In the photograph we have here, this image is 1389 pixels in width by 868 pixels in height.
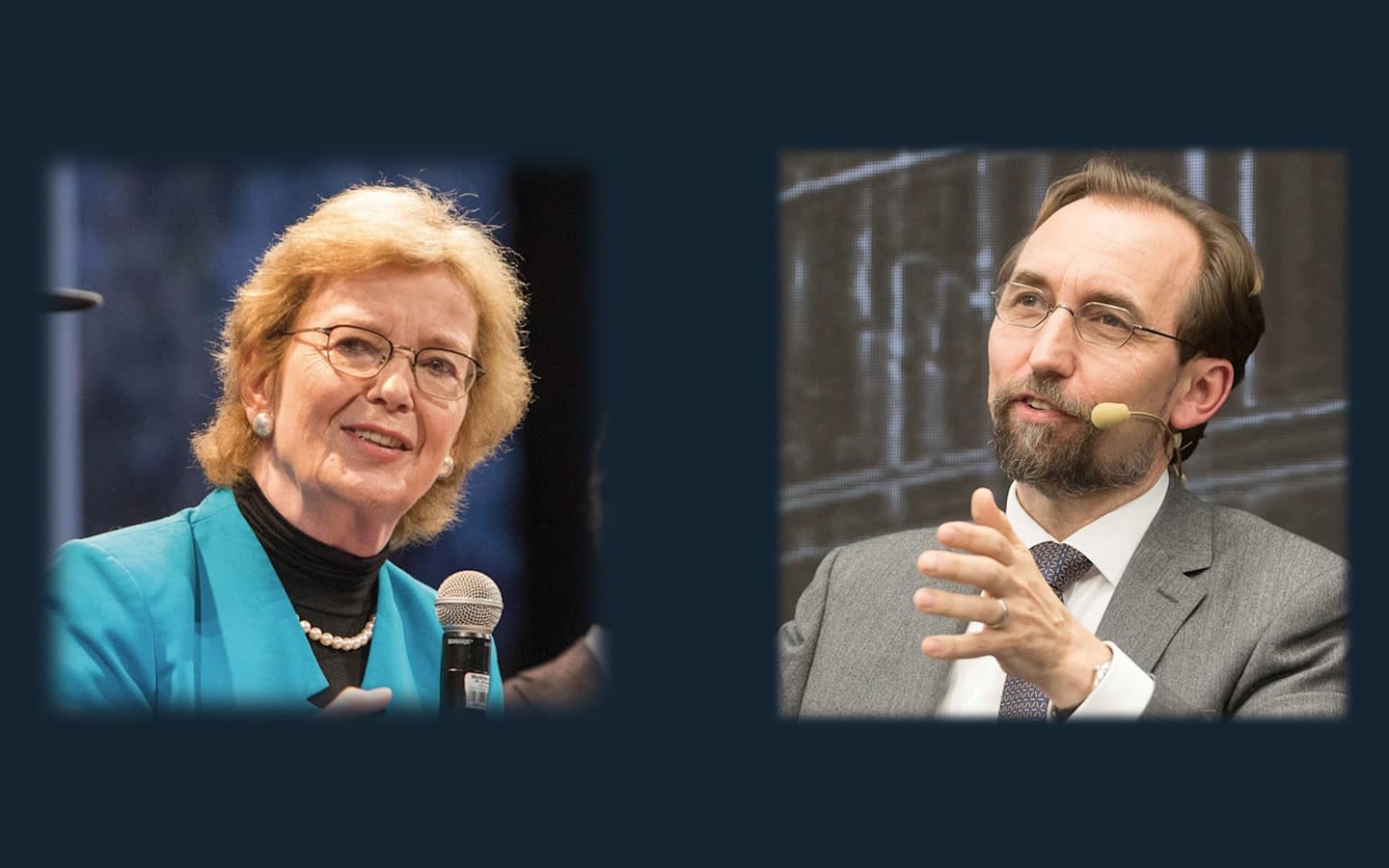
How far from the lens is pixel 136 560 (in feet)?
12.5

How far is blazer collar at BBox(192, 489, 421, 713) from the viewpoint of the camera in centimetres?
378

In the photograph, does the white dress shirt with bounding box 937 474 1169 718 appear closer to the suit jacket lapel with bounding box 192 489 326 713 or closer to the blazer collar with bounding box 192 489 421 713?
the blazer collar with bounding box 192 489 421 713

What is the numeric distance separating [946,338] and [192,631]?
1670mm

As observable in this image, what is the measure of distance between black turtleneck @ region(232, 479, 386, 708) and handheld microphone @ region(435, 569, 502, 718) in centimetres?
17

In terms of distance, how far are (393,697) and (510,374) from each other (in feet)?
2.33

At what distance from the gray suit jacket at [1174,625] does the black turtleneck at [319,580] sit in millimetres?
883

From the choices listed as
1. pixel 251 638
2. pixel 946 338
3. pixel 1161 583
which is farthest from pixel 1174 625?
pixel 251 638

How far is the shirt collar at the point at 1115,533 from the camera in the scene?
12.5 ft

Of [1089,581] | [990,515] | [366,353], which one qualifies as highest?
[366,353]

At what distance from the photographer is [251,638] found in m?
3.79

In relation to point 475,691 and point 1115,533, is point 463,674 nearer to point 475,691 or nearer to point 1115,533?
point 475,691

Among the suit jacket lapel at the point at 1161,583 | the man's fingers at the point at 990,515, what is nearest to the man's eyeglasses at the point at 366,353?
the man's fingers at the point at 990,515

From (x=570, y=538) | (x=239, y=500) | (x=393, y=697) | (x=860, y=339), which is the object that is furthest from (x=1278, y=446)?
(x=239, y=500)

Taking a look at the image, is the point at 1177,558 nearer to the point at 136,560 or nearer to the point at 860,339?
the point at 860,339
